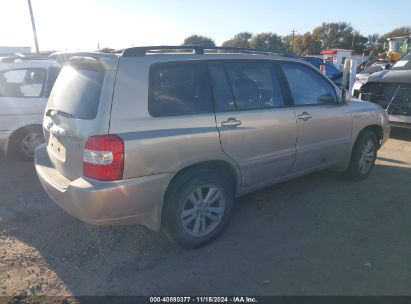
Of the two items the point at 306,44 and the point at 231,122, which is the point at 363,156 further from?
the point at 306,44

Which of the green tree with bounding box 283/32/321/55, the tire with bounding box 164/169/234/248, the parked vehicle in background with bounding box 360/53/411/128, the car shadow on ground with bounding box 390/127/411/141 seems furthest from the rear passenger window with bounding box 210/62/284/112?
the green tree with bounding box 283/32/321/55

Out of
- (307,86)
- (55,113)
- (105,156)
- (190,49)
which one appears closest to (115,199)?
(105,156)

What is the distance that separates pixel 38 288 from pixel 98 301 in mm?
547

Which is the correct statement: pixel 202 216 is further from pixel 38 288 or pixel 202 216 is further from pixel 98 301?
pixel 38 288

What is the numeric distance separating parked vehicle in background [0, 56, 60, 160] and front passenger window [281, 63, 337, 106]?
3881 millimetres

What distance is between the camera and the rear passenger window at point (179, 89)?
300 cm

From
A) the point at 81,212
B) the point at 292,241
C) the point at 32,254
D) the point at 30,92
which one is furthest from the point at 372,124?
the point at 30,92

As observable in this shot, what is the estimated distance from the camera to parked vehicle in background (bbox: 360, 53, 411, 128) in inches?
289

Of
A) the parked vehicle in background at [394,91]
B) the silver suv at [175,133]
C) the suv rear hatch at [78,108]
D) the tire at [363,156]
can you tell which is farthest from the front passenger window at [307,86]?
the parked vehicle in background at [394,91]

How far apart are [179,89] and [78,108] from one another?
0.88 metres

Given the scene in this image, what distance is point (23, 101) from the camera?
5633mm

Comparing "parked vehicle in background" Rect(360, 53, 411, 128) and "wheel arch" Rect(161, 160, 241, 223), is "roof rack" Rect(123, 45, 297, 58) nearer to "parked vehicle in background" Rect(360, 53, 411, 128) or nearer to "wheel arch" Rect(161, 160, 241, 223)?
"wheel arch" Rect(161, 160, 241, 223)

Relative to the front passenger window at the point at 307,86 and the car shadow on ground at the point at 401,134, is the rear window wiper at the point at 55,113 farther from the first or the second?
the car shadow on ground at the point at 401,134

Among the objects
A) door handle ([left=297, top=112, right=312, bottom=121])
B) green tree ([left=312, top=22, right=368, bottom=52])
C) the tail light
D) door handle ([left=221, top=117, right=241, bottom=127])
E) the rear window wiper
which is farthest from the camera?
green tree ([left=312, top=22, right=368, bottom=52])
